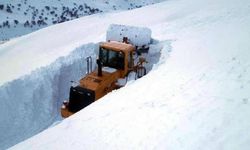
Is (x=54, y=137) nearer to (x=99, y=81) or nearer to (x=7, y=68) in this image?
(x=99, y=81)

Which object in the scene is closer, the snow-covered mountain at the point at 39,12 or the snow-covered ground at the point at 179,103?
the snow-covered ground at the point at 179,103

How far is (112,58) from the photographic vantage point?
1614 cm

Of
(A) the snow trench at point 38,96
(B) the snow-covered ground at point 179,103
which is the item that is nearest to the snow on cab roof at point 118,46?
(B) the snow-covered ground at point 179,103

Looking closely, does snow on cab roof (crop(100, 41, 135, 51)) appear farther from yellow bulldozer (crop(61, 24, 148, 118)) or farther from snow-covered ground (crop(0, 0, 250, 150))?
snow-covered ground (crop(0, 0, 250, 150))

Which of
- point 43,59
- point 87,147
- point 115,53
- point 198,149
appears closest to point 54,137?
point 87,147

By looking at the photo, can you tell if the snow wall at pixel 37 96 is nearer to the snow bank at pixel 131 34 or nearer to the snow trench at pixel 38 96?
the snow trench at pixel 38 96

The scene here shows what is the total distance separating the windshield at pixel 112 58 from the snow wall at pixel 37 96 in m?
3.96

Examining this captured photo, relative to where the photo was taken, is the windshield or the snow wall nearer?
the windshield

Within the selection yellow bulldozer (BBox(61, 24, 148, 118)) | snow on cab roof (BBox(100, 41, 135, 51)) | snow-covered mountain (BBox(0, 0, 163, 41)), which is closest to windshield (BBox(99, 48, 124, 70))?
yellow bulldozer (BBox(61, 24, 148, 118))

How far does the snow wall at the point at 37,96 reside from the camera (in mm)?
17156

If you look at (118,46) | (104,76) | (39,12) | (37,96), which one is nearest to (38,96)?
(37,96)

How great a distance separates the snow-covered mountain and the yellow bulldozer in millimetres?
27525

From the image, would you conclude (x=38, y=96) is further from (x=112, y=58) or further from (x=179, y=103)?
(x=179, y=103)

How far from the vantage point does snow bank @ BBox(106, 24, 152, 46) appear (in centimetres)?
1789
